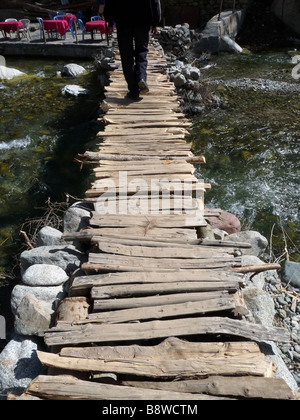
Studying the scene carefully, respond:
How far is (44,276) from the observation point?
360 centimetres

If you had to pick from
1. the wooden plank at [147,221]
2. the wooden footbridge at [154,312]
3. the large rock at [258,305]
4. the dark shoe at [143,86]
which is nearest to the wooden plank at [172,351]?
the wooden footbridge at [154,312]

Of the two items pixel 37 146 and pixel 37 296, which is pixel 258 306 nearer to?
pixel 37 296

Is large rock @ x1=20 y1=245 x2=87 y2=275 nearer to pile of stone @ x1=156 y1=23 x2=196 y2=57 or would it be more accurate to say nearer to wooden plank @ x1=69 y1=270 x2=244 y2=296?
wooden plank @ x1=69 y1=270 x2=244 y2=296

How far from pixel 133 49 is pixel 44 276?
4.46m

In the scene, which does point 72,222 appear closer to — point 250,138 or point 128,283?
point 128,283

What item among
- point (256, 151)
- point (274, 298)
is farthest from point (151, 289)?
point (256, 151)

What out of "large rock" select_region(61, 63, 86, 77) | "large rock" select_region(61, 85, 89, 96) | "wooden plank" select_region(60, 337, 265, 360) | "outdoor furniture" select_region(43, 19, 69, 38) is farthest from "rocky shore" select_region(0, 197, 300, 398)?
"outdoor furniture" select_region(43, 19, 69, 38)

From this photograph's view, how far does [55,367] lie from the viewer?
257cm

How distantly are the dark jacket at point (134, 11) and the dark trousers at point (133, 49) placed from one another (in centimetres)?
12

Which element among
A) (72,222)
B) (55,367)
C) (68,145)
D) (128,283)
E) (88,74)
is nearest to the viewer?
(55,367)

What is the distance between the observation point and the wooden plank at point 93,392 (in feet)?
7.68

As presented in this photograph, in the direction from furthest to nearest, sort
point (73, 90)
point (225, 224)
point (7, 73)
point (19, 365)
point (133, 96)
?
point (7, 73) → point (73, 90) → point (133, 96) → point (225, 224) → point (19, 365)
